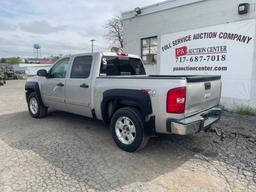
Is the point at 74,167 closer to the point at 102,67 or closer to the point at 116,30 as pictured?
the point at 102,67

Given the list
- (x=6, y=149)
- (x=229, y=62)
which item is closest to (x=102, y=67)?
(x=6, y=149)

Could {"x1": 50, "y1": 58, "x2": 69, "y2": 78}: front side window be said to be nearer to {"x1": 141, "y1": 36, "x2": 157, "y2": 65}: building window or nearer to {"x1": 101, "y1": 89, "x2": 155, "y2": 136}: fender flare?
{"x1": 101, "y1": 89, "x2": 155, "y2": 136}: fender flare

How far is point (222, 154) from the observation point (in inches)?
162

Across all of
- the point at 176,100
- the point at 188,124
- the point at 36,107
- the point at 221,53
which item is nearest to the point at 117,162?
the point at 188,124

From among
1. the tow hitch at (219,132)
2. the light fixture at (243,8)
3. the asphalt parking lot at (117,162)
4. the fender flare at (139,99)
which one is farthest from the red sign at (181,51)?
the fender flare at (139,99)

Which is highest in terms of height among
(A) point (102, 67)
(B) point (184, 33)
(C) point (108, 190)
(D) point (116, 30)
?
(D) point (116, 30)

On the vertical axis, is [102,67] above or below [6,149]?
above

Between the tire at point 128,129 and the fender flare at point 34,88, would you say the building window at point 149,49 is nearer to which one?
the fender flare at point 34,88

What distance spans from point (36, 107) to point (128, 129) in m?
3.86

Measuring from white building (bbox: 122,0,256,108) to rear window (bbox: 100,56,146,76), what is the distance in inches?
133

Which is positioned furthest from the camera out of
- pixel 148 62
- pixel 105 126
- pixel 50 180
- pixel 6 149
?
pixel 148 62

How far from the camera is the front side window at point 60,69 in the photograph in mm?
5773

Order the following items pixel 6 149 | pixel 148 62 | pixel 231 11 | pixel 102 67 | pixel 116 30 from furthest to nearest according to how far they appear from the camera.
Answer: pixel 116 30 → pixel 148 62 → pixel 231 11 → pixel 102 67 → pixel 6 149

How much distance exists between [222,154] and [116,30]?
31411 millimetres
